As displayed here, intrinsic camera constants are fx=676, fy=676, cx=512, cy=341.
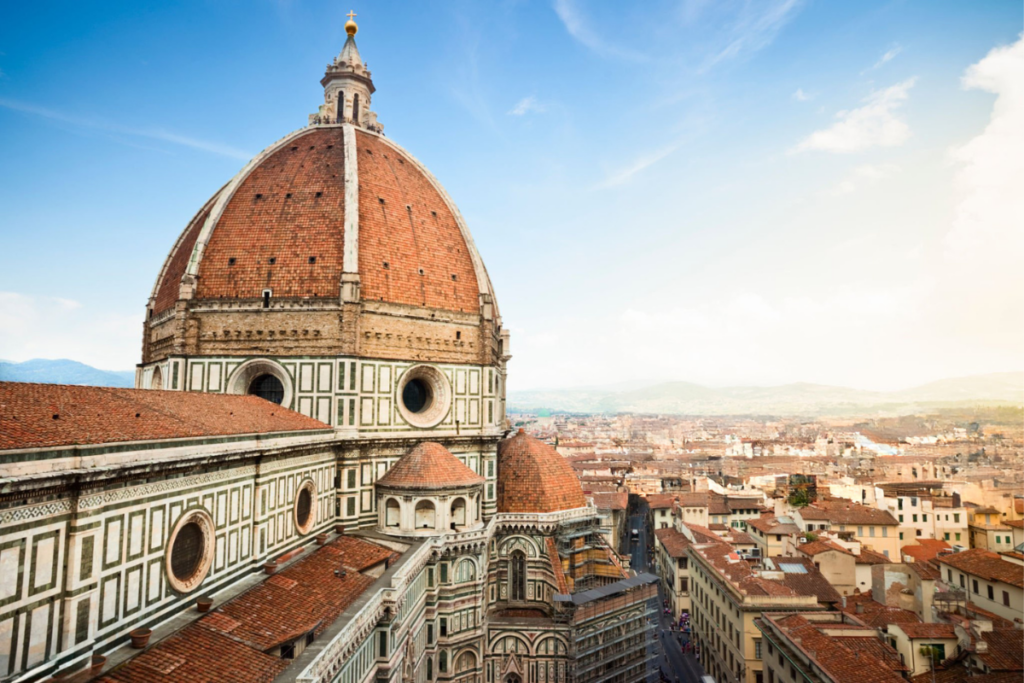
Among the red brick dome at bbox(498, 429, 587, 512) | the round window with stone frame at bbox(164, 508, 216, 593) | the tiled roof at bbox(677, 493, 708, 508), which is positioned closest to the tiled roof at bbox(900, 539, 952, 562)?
the tiled roof at bbox(677, 493, 708, 508)

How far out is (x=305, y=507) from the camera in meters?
21.9

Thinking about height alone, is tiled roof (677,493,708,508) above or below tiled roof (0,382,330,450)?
below

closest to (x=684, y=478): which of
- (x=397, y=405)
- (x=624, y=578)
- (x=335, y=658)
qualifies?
(x=624, y=578)

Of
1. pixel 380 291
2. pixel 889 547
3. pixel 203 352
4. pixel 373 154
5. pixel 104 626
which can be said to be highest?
pixel 373 154

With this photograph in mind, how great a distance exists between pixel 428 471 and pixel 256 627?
32.9 feet

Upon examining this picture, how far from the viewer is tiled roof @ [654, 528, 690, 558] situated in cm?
4509

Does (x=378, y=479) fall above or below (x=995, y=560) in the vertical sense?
above

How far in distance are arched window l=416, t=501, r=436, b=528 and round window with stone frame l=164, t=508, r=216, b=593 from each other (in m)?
9.27

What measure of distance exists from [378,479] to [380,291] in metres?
7.17

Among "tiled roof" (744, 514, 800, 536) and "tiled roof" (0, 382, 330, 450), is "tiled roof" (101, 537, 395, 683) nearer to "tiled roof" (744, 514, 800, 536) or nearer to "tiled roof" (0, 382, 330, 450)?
"tiled roof" (0, 382, 330, 450)

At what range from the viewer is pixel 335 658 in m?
14.2

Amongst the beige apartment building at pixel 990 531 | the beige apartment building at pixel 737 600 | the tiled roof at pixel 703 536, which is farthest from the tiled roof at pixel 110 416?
the beige apartment building at pixel 990 531

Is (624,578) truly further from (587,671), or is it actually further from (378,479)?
(378,479)

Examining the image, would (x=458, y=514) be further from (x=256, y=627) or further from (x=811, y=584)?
(x=811, y=584)
